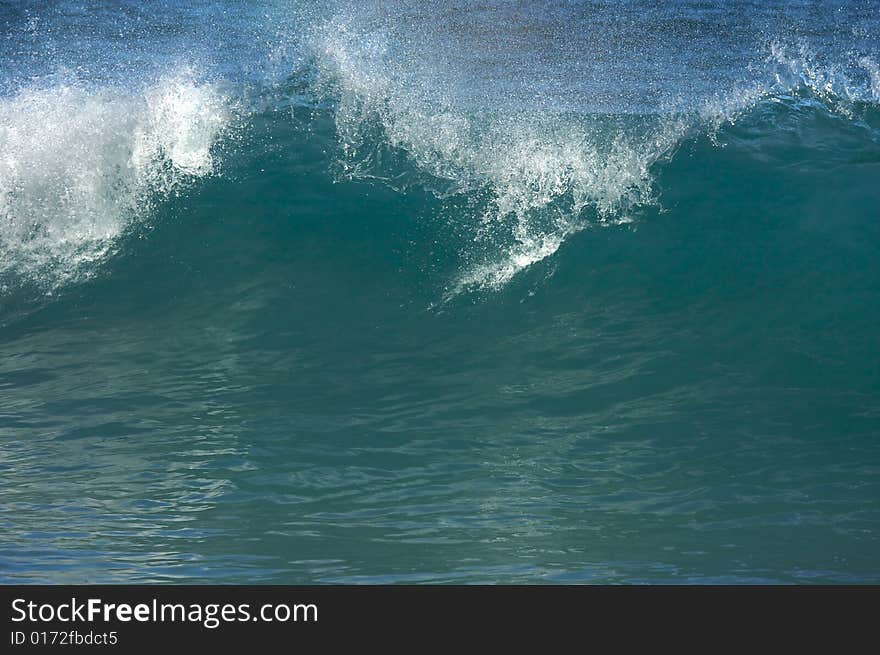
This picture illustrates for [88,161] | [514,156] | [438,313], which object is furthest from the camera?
[88,161]

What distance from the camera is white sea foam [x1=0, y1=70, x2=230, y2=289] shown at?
9.39 meters

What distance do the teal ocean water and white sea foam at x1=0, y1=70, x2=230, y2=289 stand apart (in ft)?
0.10

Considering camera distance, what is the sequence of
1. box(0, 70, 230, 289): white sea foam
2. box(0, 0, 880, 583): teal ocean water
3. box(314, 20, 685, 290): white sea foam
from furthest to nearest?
1. box(0, 70, 230, 289): white sea foam
2. box(314, 20, 685, 290): white sea foam
3. box(0, 0, 880, 583): teal ocean water

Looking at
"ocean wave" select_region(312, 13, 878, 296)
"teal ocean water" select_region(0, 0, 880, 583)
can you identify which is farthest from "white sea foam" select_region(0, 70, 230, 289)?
"ocean wave" select_region(312, 13, 878, 296)

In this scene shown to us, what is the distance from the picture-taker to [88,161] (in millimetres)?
9758

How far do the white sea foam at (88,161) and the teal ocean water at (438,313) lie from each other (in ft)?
0.10

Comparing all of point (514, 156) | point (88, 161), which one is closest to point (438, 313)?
point (514, 156)

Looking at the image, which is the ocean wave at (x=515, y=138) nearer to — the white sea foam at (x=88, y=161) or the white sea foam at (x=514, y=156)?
the white sea foam at (x=514, y=156)

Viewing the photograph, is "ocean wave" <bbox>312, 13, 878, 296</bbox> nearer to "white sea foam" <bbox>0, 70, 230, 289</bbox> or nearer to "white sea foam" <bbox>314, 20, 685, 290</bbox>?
"white sea foam" <bbox>314, 20, 685, 290</bbox>

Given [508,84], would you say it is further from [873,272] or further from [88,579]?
[88,579]

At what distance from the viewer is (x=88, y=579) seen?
4.30 meters

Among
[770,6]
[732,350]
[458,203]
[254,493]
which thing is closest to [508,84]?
[458,203]

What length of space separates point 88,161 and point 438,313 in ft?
14.0

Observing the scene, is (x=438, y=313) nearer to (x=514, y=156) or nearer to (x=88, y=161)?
(x=514, y=156)
